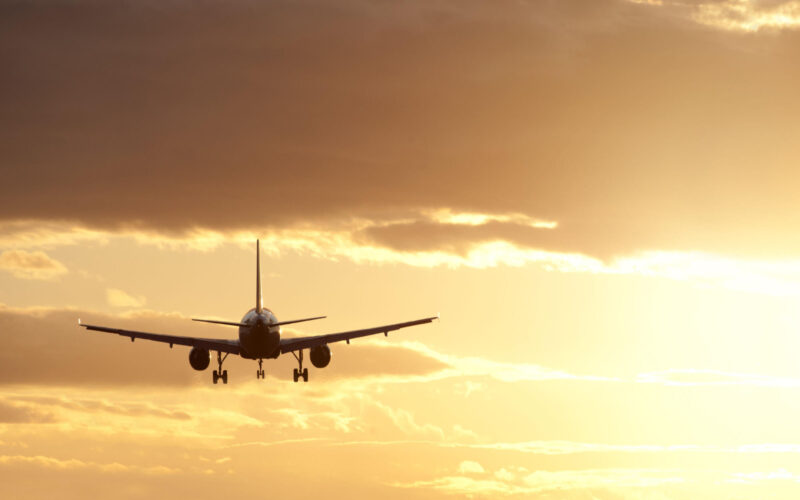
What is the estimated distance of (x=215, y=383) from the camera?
650ft

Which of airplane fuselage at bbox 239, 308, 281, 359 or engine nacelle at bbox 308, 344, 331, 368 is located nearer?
airplane fuselage at bbox 239, 308, 281, 359

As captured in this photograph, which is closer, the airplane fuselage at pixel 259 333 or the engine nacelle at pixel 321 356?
the airplane fuselage at pixel 259 333

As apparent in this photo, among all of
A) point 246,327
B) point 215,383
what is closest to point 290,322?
point 246,327

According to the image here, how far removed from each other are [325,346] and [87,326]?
29.6 metres

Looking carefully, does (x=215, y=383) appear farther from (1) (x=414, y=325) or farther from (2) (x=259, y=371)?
(1) (x=414, y=325)

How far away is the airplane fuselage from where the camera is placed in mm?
185500

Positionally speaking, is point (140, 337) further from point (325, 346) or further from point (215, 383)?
point (325, 346)

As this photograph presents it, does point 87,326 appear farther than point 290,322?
Yes

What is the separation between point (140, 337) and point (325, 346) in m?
23.4

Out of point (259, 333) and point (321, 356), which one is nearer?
point (259, 333)

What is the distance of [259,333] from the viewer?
609 feet

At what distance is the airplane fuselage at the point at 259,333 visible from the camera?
18550cm

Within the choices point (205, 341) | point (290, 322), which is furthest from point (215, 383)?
point (290, 322)

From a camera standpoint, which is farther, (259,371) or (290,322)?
(259,371)
